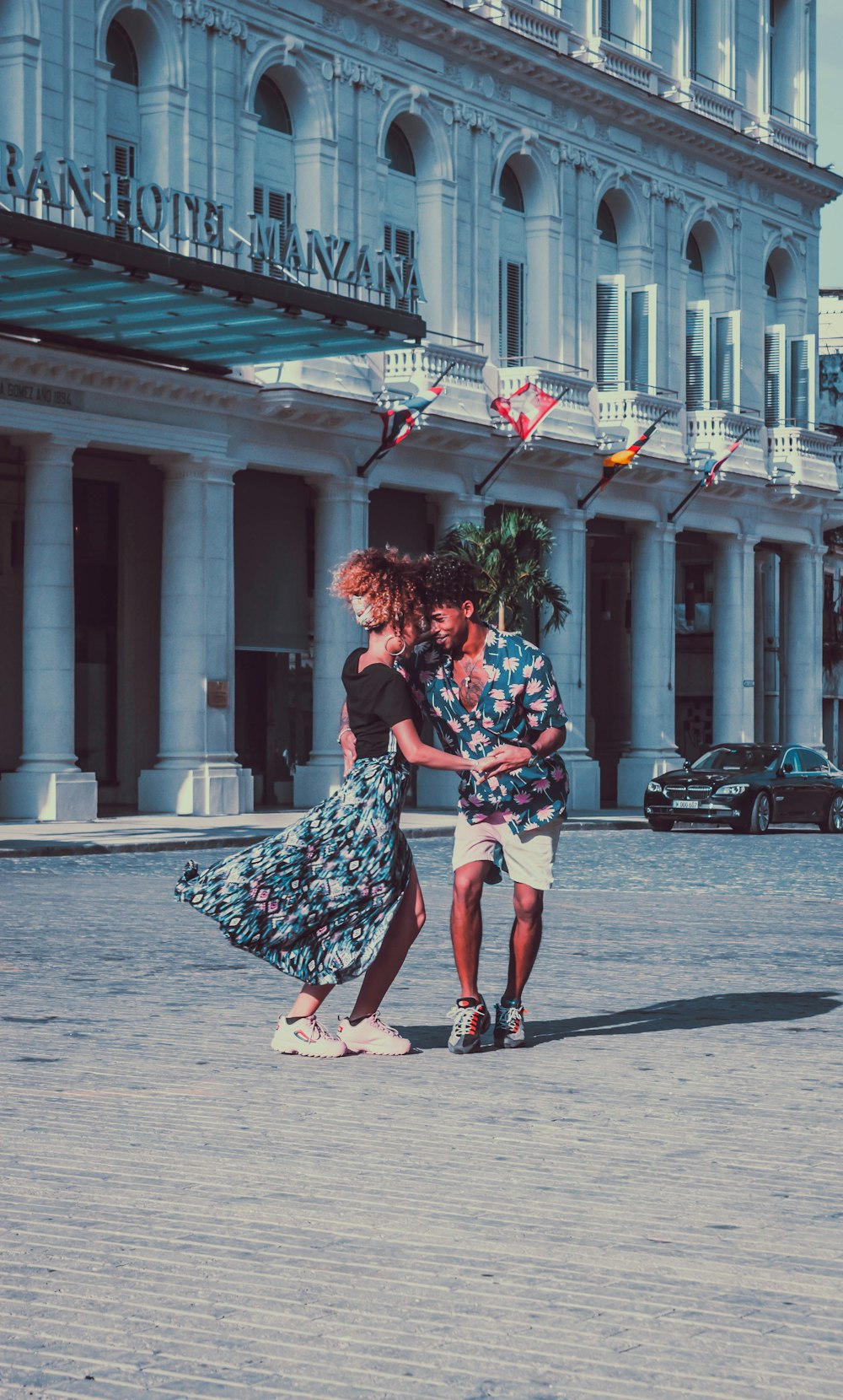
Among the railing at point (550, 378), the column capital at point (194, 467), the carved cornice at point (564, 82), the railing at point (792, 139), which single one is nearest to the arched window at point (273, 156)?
the carved cornice at point (564, 82)

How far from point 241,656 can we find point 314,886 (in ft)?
91.4

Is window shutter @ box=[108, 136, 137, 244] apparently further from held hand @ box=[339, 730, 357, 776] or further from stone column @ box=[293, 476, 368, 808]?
held hand @ box=[339, 730, 357, 776]

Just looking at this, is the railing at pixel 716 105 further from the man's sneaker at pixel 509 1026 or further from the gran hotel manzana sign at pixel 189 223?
the man's sneaker at pixel 509 1026

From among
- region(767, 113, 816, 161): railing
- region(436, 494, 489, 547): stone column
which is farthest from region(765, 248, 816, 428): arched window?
region(436, 494, 489, 547): stone column

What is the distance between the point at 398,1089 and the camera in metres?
8.09

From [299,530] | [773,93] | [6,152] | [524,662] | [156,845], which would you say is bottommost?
[156,845]

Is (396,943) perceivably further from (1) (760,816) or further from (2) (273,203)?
(2) (273,203)

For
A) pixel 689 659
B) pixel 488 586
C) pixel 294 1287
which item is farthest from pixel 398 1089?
pixel 689 659

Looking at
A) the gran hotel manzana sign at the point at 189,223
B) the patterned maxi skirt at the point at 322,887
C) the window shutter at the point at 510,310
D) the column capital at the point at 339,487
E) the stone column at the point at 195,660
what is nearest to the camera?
the patterned maxi skirt at the point at 322,887

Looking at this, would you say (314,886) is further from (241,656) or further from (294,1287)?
(241,656)

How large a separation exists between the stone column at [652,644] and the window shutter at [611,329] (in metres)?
3.29

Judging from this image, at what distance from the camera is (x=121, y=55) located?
3244cm

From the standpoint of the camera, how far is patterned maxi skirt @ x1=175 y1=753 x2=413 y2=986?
848 centimetres

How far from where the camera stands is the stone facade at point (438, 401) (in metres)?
31.8
